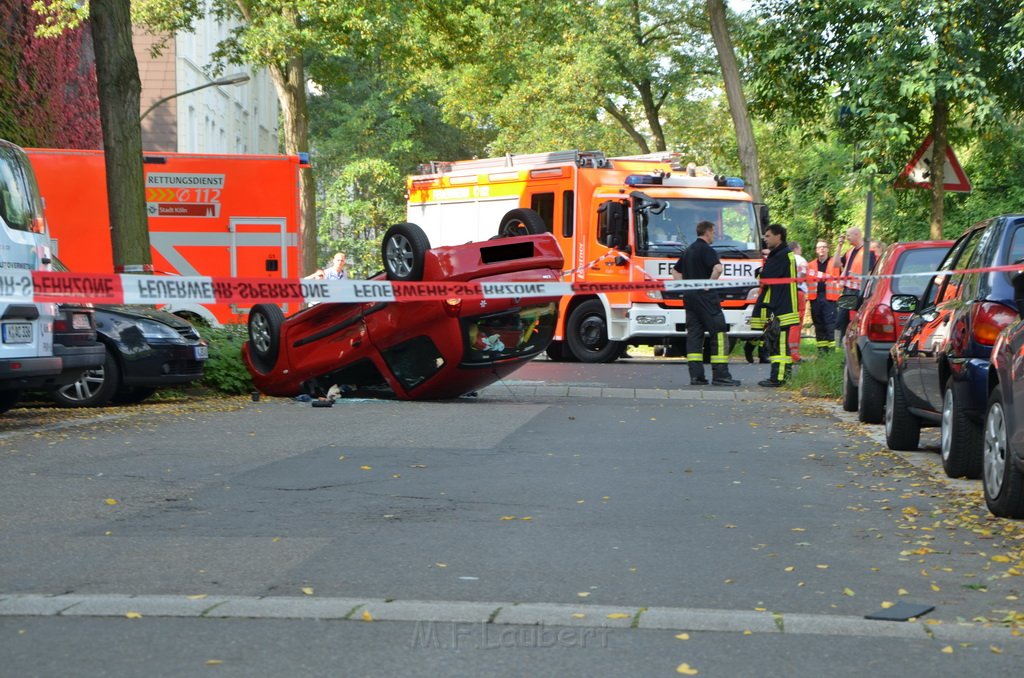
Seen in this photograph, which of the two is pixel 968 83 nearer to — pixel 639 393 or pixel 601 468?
pixel 639 393

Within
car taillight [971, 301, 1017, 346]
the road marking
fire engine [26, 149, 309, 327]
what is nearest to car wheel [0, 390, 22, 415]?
the road marking

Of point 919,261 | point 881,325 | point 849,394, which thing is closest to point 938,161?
point 919,261

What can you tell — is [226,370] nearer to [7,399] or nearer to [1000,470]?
[7,399]

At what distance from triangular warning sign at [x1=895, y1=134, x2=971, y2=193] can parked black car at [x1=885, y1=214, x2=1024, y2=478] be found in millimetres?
4502

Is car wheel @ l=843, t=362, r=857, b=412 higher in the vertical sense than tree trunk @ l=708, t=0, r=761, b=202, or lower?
lower

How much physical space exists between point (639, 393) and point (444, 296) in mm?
4861

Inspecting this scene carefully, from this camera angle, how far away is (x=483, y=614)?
5.45m

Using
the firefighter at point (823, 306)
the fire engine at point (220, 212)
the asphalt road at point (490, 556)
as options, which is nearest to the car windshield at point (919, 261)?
the asphalt road at point (490, 556)

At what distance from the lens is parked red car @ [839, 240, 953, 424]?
40.6 ft

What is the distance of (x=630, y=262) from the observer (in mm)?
22281

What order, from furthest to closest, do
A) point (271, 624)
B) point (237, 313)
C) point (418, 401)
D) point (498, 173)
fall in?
point (498, 173), point (237, 313), point (418, 401), point (271, 624)

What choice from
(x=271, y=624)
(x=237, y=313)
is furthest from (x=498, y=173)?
(x=271, y=624)

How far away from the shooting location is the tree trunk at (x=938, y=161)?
1644 centimetres

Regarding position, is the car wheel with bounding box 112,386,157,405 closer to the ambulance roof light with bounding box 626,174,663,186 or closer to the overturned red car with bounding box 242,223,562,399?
the overturned red car with bounding box 242,223,562,399
